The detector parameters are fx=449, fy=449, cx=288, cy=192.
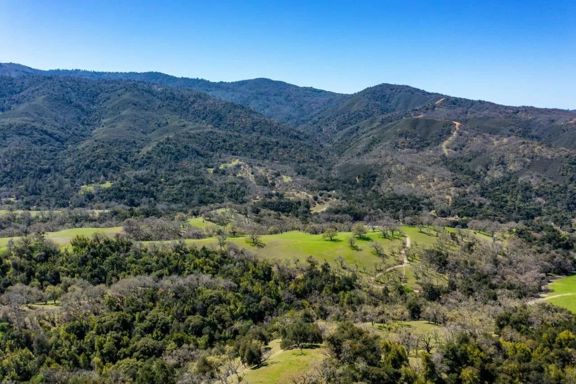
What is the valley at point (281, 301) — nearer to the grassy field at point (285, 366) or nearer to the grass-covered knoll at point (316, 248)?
the grassy field at point (285, 366)

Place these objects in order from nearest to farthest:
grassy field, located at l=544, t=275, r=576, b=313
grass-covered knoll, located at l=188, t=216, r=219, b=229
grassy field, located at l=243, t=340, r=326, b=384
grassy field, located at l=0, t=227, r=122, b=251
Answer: grassy field, located at l=243, t=340, r=326, b=384, grassy field, located at l=544, t=275, r=576, b=313, grassy field, located at l=0, t=227, r=122, b=251, grass-covered knoll, located at l=188, t=216, r=219, b=229

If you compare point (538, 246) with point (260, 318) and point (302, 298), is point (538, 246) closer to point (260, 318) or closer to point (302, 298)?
point (302, 298)

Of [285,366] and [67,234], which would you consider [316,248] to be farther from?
[67,234]

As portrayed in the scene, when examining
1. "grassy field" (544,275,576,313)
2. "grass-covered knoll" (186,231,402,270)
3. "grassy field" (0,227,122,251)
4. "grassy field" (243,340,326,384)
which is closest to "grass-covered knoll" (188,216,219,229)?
"grass-covered knoll" (186,231,402,270)

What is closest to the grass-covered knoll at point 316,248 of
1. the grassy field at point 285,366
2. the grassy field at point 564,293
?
the grassy field at point 564,293

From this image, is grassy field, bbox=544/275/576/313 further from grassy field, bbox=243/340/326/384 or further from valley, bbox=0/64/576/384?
grassy field, bbox=243/340/326/384

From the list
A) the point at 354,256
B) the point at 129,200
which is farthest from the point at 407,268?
the point at 129,200
